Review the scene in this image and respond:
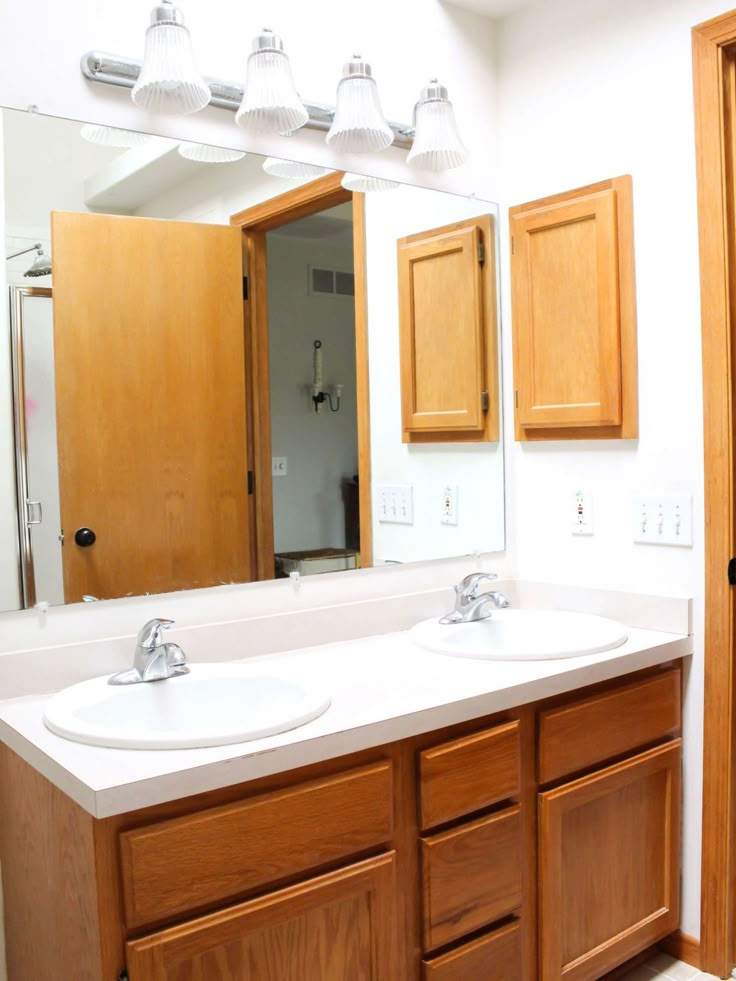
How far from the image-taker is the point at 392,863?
1444mm

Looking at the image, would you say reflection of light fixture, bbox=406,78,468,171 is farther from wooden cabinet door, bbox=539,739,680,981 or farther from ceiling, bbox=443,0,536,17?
wooden cabinet door, bbox=539,739,680,981

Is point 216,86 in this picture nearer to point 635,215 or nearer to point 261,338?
point 261,338

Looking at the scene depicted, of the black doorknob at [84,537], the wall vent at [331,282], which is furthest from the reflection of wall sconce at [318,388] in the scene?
the black doorknob at [84,537]

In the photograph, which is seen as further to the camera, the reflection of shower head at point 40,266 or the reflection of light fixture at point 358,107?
the reflection of light fixture at point 358,107

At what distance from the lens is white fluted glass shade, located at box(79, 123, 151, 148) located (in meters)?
1.65

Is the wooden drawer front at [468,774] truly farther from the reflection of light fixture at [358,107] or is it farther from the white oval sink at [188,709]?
the reflection of light fixture at [358,107]

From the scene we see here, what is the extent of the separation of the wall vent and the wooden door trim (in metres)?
0.80

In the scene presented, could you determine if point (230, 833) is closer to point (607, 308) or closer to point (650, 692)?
point (650, 692)

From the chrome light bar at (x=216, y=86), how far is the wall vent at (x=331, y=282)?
0.32 m

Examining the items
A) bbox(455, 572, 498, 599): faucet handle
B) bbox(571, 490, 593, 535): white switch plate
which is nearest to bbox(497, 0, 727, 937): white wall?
bbox(571, 490, 593, 535): white switch plate

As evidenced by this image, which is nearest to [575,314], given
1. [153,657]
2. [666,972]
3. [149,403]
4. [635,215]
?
[635,215]

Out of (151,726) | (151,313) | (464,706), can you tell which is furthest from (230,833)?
(151,313)

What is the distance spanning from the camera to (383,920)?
1438 millimetres

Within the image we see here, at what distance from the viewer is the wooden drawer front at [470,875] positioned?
151 cm
